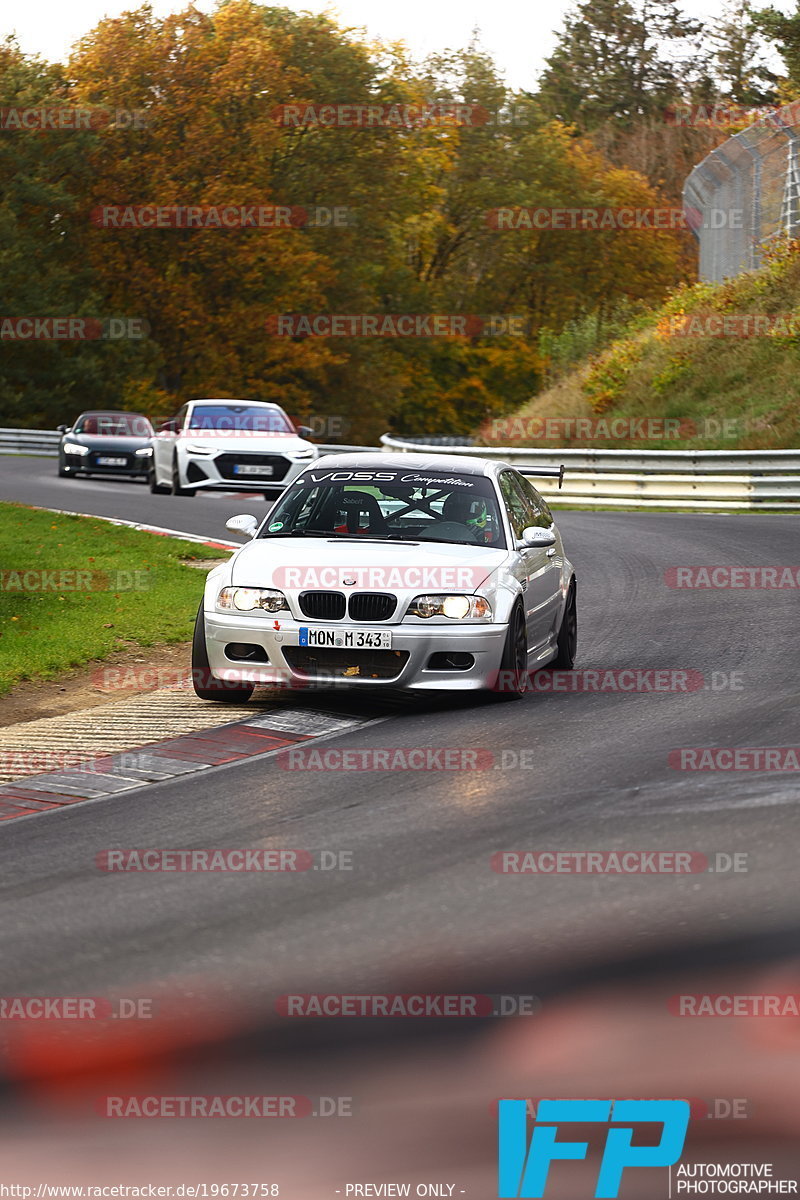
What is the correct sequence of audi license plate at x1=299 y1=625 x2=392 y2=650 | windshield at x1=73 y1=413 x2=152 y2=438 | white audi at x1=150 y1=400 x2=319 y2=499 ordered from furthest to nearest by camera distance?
1. windshield at x1=73 y1=413 x2=152 y2=438
2. white audi at x1=150 y1=400 x2=319 y2=499
3. audi license plate at x1=299 y1=625 x2=392 y2=650

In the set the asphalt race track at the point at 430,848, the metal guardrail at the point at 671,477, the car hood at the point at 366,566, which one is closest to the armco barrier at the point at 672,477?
the metal guardrail at the point at 671,477

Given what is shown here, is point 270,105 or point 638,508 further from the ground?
point 270,105

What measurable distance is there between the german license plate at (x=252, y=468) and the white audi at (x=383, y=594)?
1488cm

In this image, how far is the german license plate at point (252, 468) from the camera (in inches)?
1018

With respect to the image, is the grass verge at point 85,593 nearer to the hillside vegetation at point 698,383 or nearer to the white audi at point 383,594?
the white audi at point 383,594

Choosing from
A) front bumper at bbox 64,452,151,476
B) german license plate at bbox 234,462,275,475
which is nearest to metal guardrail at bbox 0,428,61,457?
front bumper at bbox 64,452,151,476

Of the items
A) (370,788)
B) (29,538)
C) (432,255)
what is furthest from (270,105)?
(370,788)

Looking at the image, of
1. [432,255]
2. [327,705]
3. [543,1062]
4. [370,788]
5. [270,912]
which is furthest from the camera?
[432,255]

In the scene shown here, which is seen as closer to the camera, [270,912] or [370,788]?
[270,912]

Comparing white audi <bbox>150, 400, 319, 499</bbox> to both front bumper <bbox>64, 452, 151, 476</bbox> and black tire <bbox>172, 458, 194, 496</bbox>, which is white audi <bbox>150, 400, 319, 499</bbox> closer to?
black tire <bbox>172, 458, 194, 496</bbox>

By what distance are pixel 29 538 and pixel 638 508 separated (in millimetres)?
12411

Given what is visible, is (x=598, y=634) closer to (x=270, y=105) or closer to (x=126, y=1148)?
(x=126, y=1148)

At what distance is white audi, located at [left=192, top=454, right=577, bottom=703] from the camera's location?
382 inches

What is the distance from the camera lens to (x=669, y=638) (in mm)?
12562
